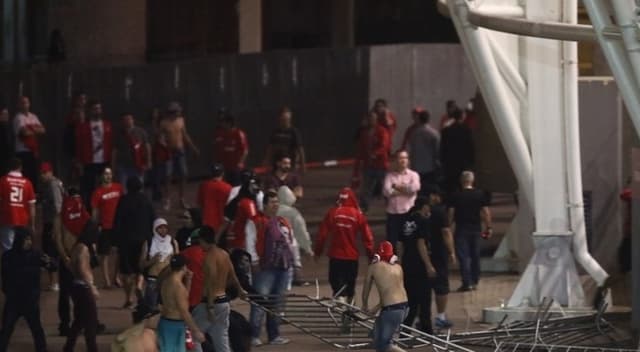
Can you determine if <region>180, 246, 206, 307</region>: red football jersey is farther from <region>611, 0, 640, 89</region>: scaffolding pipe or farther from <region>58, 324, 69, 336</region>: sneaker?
<region>611, 0, 640, 89</region>: scaffolding pipe

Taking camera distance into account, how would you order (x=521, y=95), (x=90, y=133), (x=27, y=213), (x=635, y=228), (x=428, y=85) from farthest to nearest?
(x=428, y=85)
(x=90, y=133)
(x=27, y=213)
(x=521, y=95)
(x=635, y=228)

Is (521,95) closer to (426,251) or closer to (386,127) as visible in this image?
(426,251)

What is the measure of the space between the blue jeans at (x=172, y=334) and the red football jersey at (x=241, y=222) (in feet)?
12.8

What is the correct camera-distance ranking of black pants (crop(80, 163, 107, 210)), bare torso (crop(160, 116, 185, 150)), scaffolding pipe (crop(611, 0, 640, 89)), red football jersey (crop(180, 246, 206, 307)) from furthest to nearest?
bare torso (crop(160, 116, 185, 150)), black pants (crop(80, 163, 107, 210)), red football jersey (crop(180, 246, 206, 307)), scaffolding pipe (crop(611, 0, 640, 89))

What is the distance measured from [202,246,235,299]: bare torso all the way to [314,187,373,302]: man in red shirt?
2.81 metres

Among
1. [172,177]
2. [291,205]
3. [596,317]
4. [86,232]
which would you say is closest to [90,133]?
[172,177]

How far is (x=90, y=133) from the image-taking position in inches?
1150

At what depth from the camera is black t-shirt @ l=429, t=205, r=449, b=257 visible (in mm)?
21688

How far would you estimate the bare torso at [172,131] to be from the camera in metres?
30.8

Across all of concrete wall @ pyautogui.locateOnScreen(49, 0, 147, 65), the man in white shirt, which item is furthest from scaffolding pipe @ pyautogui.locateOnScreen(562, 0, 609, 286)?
concrete wall @ pyautogui.locateOnScreen(49, 0, 147, 65)

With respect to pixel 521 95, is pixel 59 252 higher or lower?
lower

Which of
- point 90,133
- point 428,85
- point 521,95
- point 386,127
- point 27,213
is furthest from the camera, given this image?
point 428,85

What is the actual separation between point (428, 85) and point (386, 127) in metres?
11.3

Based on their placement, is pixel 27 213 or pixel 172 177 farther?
pixel 172 177
